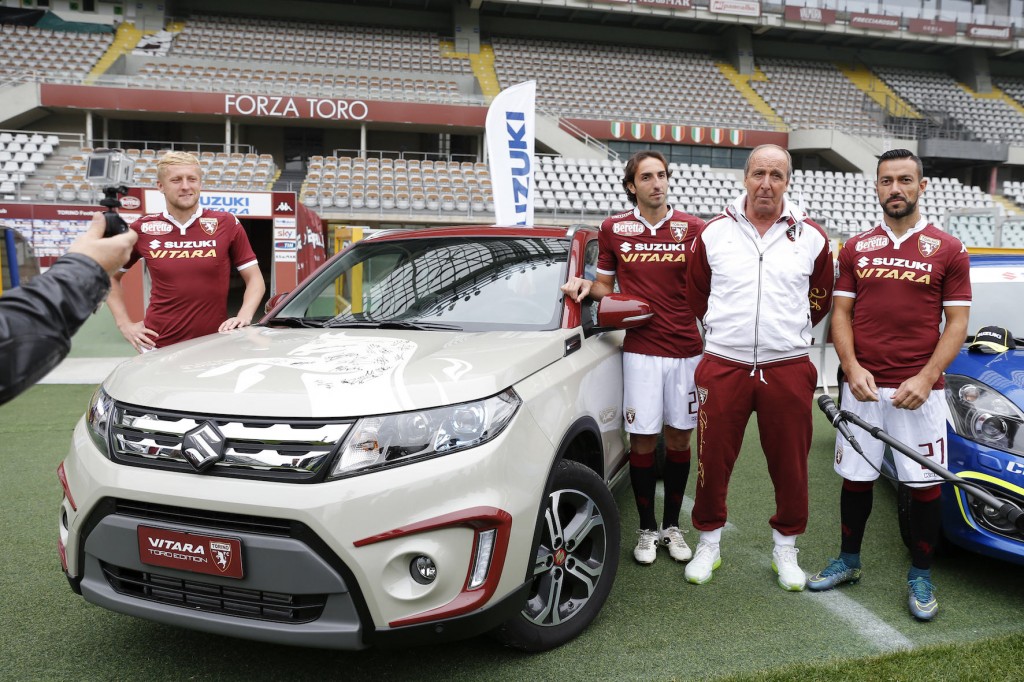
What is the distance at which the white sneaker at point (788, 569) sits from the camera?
9.43ft

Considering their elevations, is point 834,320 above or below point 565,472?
above

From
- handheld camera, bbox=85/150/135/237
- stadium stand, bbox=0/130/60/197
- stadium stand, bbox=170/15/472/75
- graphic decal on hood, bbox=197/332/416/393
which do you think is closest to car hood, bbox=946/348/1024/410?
graphic decal on hood, bbox=197/332/416/393

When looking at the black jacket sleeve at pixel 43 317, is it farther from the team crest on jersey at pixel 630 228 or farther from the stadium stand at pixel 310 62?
the stadium stand at pixel 310 62

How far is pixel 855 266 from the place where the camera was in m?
2.81

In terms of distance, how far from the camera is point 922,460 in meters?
2.04

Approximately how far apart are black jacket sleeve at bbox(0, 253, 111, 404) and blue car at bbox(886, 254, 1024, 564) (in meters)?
2.95

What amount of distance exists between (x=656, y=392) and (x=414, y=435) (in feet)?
4.91

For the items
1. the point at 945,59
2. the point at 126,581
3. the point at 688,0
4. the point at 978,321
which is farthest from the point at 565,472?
the point at 945,59

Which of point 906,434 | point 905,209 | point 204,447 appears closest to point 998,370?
point 906,434

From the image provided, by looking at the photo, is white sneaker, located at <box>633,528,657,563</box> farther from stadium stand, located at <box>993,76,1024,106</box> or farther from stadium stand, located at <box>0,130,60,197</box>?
stadium stand, located at <box>993,76,1024,106</box>

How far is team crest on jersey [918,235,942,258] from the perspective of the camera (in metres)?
2.65

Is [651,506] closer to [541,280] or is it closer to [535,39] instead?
[541,280]

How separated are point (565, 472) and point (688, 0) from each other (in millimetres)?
31055

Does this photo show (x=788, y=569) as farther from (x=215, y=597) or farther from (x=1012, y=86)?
(x=1012, y=86)
